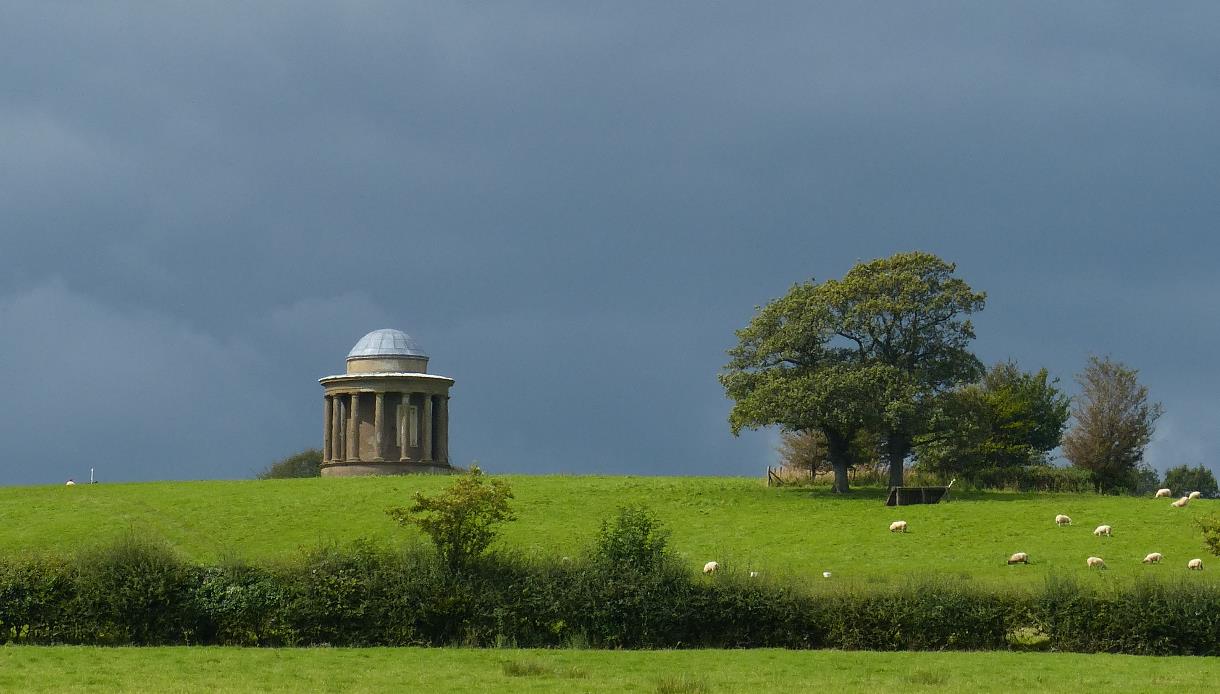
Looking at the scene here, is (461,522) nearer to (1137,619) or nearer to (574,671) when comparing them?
(574,671)

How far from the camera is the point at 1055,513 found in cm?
6631

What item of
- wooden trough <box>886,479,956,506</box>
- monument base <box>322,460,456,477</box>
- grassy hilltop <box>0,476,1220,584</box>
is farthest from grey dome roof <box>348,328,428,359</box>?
wooden trough <box>886,479,956,506</box>

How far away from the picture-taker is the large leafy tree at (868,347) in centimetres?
7444

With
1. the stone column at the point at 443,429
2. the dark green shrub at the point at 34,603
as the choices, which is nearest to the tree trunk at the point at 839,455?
the stone column at the point at 443,429

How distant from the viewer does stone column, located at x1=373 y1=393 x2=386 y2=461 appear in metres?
98.7

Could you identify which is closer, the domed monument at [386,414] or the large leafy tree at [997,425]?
the large leafy tree at [997,425]

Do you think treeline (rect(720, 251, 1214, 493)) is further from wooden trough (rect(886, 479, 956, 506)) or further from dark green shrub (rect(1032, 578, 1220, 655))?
dark green shrub (rect(1032, 578, 1220, 655))

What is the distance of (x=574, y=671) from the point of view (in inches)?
1226

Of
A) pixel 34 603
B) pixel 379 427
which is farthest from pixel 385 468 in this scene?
pixel 34 603

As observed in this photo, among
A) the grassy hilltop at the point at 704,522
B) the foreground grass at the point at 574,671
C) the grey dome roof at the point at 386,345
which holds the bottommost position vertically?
the foreground grass at the point at 574,671

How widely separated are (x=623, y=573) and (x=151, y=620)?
12.3 metres

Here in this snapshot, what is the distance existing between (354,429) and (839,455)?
37.3 m

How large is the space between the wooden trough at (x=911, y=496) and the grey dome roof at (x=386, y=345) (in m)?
42.0

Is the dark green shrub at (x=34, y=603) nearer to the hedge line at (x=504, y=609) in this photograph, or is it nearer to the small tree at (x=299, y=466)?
the hedge line at (x=504, y=609)
